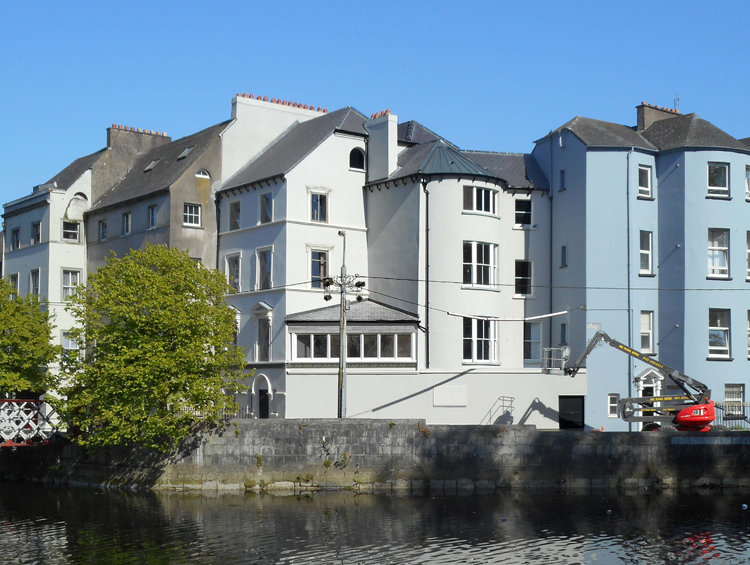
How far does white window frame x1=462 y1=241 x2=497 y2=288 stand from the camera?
50.0 metres

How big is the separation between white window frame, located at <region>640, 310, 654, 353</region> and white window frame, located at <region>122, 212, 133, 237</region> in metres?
29.1

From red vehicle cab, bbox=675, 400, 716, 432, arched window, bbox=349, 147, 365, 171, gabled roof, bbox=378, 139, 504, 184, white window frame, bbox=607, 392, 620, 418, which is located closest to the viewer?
red vehicle cab, bbox=675, 400, 716, 432

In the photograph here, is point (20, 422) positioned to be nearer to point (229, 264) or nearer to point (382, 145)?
point (229, 264)

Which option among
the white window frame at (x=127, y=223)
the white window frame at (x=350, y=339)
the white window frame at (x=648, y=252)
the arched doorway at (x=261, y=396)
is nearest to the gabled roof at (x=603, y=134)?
the white window frame at (x=648, y=252)

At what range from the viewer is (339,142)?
52.5 m

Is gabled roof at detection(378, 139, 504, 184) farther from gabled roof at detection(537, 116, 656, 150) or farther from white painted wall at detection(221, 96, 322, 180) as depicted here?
white painted wall at detection(221, 96, 322, 180)

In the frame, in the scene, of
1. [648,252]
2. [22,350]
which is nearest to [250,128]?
[22,350]

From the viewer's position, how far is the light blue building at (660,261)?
165 ft

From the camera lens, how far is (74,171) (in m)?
67.0

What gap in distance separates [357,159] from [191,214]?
9647 millimetres

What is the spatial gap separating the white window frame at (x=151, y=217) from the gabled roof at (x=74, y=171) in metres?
8.57

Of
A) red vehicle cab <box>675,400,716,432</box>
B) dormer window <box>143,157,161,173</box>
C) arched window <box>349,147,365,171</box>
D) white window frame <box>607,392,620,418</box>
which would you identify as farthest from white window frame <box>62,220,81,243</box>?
red vehicle cab <box>675,400,716,432</box>

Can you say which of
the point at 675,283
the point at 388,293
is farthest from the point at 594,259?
the point at 388,293

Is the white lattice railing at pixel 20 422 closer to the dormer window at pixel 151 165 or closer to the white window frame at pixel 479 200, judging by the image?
the dormer window at pixel 151 165
